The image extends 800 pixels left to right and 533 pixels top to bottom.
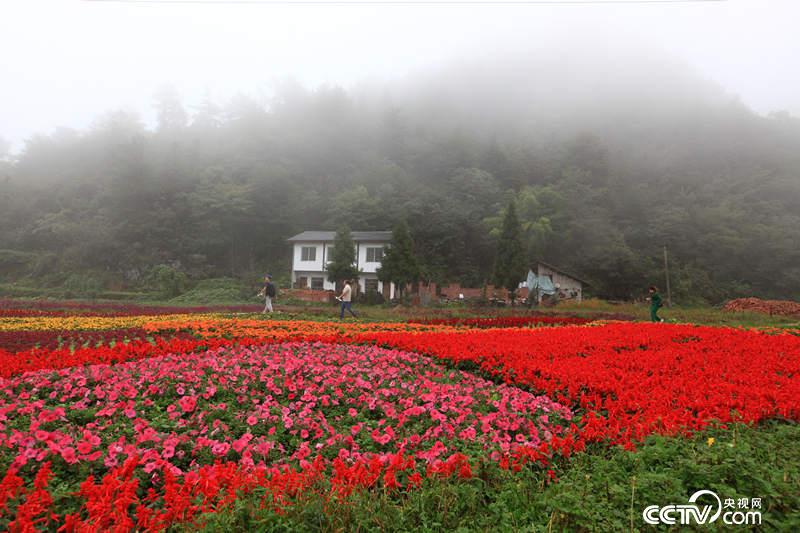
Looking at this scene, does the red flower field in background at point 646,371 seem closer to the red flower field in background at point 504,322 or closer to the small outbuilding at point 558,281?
the red flower field in background at point 504,322

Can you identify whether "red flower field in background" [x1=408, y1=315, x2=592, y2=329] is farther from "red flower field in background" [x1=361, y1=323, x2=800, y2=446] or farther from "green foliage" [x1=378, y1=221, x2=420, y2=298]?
"green foliage" [x1=378, y1=221, x2=420, y2=298]

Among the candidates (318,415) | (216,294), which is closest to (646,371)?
(318,415)

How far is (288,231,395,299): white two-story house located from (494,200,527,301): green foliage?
9.28m

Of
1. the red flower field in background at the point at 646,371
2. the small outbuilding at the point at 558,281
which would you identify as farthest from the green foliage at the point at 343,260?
the red flower field in background at the point at 646,371

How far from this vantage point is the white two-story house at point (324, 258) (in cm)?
3500

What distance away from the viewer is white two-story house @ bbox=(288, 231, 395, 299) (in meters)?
35.0

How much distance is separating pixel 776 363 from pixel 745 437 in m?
3.71

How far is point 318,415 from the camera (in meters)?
3.88

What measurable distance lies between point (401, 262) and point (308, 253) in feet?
39.2

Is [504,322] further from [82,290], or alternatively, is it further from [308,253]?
[82,290]

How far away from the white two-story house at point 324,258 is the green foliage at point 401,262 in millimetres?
6608

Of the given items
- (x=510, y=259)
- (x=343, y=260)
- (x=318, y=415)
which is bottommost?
(x=318, y=415)

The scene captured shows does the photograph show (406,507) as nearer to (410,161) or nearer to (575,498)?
(575,498)

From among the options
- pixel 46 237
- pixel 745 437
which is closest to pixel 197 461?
pixel 745 437
